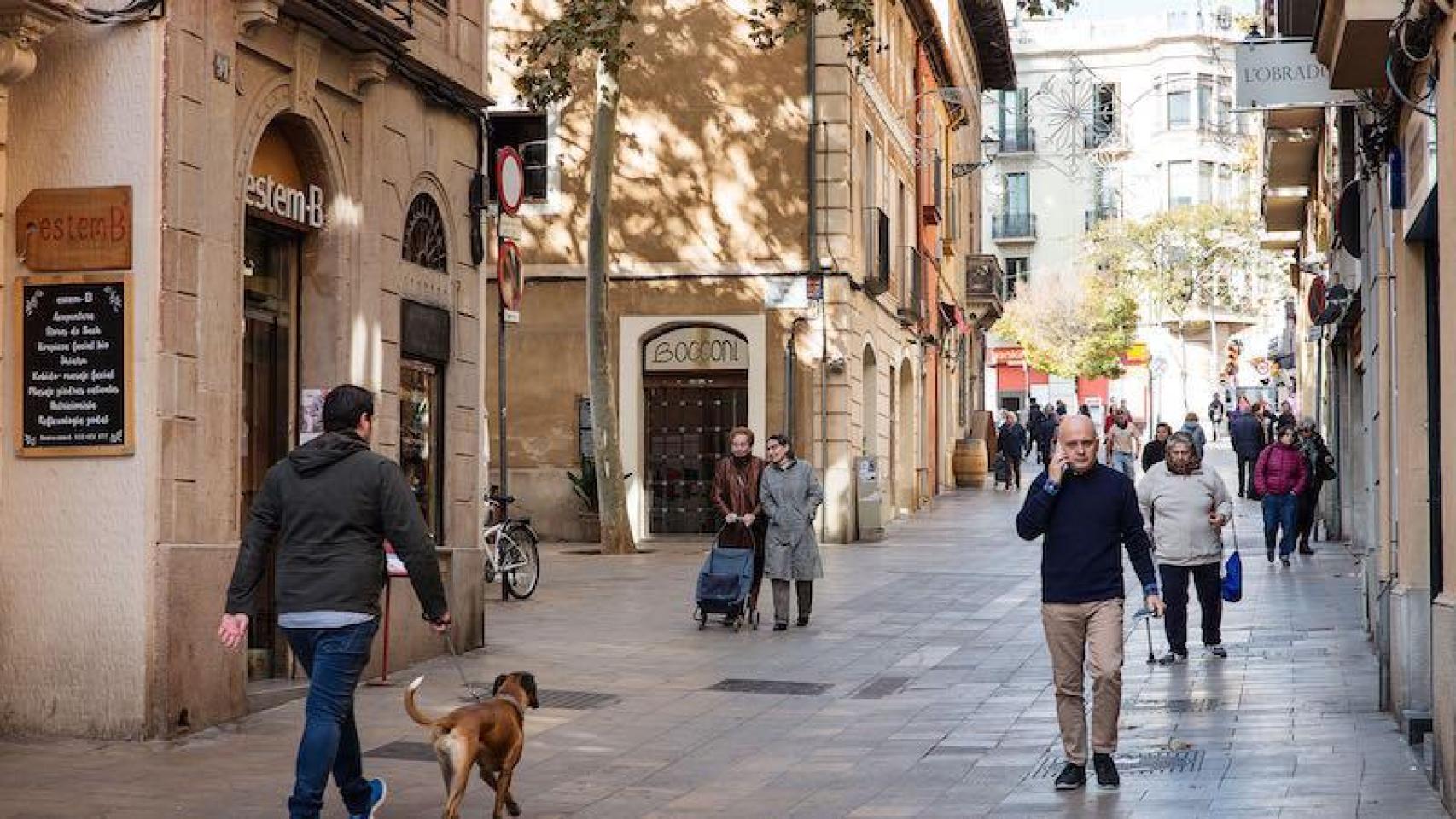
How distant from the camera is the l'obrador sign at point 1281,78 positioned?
46.1ft

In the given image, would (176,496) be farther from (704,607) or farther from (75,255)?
(704,607)

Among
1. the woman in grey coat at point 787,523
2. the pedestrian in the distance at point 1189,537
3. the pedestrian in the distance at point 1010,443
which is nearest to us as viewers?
the pedestrian in the distance at point 1189,537

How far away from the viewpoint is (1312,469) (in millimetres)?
25469

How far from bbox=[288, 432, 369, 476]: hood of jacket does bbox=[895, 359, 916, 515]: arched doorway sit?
28819 mm

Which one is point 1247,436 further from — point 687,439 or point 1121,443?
point 687,439

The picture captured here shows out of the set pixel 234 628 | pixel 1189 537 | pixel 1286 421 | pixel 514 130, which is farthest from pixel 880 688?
pixel 1286 421

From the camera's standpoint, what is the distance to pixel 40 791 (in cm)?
918

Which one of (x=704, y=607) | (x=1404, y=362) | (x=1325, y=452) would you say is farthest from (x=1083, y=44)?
(x=1404, y=362)

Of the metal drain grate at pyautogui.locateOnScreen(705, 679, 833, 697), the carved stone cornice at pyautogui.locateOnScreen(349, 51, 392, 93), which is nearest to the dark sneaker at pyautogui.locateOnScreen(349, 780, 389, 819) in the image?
the metal drain grate at pyautogui.locateOnScreen(705, 679, 833, 697)

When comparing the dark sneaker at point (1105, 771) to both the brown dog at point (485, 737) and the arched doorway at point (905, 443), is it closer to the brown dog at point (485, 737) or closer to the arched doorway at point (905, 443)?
the brown dog at point (485, 737)

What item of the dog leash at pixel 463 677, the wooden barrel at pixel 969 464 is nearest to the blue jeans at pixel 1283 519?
the dog leash at pixel 463 677

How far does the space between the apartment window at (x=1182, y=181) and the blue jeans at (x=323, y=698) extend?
238 feet

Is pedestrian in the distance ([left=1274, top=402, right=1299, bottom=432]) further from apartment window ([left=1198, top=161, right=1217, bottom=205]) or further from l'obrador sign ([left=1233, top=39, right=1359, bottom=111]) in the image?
apartment window ([left=1198, top=161, right=1217, bottom=205])

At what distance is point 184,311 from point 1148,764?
5.63 m
